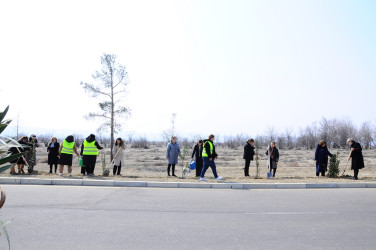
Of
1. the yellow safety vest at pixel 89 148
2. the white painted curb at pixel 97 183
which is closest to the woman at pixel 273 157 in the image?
the white painted curb at pixel 97 183

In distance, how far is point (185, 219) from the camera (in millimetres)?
7051

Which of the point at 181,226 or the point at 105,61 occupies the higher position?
the point at 105,61

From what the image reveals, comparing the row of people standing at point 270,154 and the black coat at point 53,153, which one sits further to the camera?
the black coat at point 53,153

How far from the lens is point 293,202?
29.8ft

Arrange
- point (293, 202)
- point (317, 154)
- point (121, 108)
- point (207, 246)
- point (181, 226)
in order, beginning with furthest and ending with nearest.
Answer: point (121, 108)
point (317, 154)
point (293, 202)
point (181, 226)
point (207, 246)

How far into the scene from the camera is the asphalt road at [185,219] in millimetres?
A: 5500

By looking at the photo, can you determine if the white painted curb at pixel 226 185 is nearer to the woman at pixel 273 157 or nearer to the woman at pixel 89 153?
the woman at pixel 273 157

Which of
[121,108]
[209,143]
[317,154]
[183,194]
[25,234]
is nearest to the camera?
[25,234]

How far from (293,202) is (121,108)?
17326 millimetres

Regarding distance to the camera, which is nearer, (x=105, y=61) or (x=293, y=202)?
(x=293, y=202)

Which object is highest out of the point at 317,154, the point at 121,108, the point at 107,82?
the point at 107,82

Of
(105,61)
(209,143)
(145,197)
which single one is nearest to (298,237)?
(145,197)

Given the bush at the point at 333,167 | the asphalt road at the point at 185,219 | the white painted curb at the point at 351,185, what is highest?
the bush at the point at 333,167

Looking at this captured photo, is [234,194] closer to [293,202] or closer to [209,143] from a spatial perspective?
[293,202]
